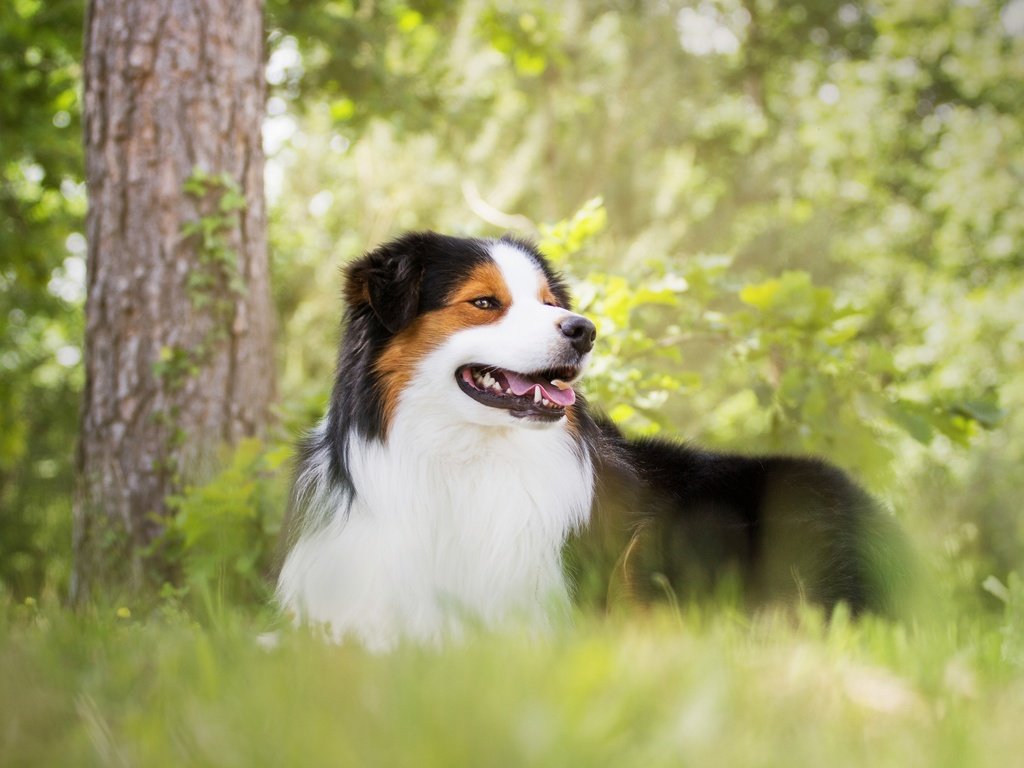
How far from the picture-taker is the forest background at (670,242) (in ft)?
13.2

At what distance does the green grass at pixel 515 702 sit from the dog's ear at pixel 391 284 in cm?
131

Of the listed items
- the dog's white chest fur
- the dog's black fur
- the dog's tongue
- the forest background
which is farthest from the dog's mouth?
the forest background

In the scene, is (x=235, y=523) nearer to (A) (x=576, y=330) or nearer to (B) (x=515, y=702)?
(A) (x=576, y=330)

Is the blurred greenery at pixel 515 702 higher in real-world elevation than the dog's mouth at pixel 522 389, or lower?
lower

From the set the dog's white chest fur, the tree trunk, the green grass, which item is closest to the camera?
the green grass

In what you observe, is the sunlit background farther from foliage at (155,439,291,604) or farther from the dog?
the dog

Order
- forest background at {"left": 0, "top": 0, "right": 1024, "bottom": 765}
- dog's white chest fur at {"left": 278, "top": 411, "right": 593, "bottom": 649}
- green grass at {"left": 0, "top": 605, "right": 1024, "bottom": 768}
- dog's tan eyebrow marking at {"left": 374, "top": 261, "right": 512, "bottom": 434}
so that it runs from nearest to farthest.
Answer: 1. green grass at {"left": 0, "top": 605, "right": 1024, "bottom": 768}
2. dog's white chest fur at {"left": 278, "top": 411, "right": 593, "bottom": 649}
3. dog's tan eyebrow marking at {"left": 374, "top": 261, "right": 512, "bottom": 434}
4. forest background at {"left": 0, "top": 0, "right": 1024, "bottom": 765}

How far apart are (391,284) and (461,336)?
31 centimetres

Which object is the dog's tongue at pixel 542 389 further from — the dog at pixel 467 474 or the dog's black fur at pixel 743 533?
the dog's black fur at pixel 743 533

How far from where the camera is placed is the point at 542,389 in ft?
10.2

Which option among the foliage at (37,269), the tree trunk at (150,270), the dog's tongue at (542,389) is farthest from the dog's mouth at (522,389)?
the foliage at (37,269)

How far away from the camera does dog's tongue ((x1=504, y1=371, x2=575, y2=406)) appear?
3109mm

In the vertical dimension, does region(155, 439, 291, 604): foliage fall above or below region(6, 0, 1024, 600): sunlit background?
below

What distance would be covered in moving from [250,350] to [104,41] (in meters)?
1.69
